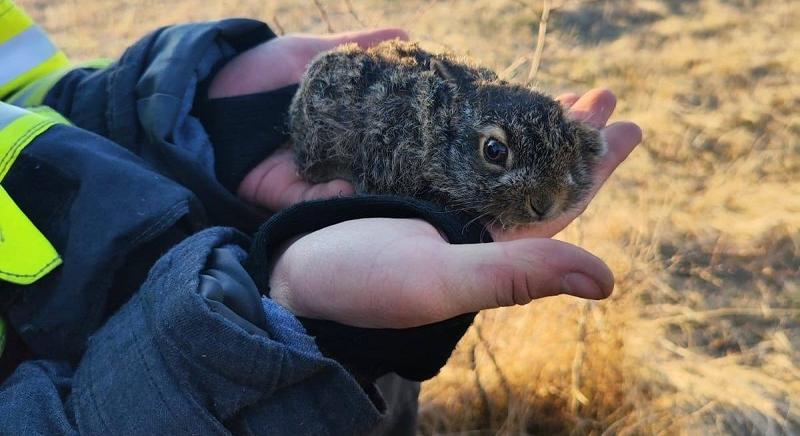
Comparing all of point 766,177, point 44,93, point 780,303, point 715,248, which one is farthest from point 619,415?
point 44,93

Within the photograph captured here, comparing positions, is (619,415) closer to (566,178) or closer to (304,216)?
(566,178)

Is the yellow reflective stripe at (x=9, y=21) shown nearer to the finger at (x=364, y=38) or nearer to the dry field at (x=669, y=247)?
the finger at (x=364, y=38)

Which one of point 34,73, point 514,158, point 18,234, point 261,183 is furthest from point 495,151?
point 34,73

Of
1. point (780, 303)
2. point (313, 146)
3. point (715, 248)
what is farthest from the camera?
point (715, 248)

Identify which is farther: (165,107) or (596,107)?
(596,107)

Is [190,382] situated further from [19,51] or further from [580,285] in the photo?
[19,51]

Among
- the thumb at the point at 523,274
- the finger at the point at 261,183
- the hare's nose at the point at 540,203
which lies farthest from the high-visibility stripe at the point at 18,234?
the hare's nose at the point at 540,203
